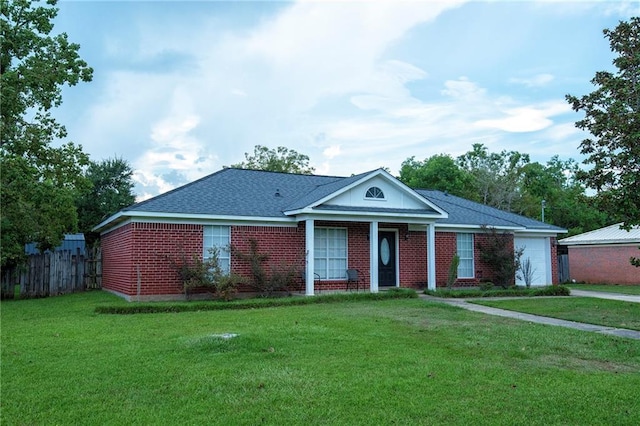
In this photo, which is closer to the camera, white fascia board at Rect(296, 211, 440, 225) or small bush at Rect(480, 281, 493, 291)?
white fascia board at Rect(296, 211, 440, 225)

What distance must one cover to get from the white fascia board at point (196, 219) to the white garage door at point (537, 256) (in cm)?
1098

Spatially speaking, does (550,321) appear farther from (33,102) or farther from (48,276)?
(48,276)

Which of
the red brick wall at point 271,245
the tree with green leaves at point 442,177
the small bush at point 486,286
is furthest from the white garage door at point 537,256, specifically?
the tree with green leaves at point 442,177

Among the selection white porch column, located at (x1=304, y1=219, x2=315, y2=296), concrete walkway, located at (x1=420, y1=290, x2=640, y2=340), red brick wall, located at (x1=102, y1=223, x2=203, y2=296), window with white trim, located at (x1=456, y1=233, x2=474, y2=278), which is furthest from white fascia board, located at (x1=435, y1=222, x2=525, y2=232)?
red brick wall, located at (x1=102, y1=223, x2=203, y2=296)

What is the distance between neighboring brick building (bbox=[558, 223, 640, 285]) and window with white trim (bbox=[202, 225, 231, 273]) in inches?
779

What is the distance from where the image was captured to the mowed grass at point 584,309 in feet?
38.0

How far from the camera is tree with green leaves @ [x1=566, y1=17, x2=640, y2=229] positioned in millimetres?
10141

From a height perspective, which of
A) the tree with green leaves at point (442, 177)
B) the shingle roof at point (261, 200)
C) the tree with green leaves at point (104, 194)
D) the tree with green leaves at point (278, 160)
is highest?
the tree with green leaves at point (278, 160)

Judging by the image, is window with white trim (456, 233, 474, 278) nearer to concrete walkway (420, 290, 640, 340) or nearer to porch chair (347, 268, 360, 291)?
porch chair (347, 268, 360, 291)

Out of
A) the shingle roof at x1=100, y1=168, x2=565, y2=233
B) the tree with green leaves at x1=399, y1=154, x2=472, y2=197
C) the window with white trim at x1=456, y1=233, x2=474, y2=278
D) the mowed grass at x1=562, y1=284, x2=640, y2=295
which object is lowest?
the mowed grass at x1=562, y1=284, x2=640, y2=295

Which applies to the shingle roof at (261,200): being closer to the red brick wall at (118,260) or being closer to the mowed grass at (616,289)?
the red brick wall at (118,260)

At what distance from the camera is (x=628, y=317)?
1216cm

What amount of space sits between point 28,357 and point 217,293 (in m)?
7.90

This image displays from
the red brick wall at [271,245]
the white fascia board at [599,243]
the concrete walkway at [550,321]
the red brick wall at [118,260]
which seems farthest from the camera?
the white fascia board at [599,243]
